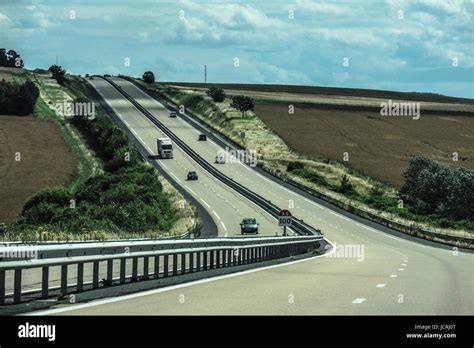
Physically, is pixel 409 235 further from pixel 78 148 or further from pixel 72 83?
pixel 72 83

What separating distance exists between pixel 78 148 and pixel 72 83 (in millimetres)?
90450

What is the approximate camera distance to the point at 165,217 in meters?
61.2

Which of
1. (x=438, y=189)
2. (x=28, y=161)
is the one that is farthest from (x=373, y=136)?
(x=28, y=161)

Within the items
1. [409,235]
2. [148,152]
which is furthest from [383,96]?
[409,235]

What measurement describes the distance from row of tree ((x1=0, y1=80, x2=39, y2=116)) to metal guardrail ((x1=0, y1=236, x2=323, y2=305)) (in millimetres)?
93935

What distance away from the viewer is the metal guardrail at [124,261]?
520 inches
